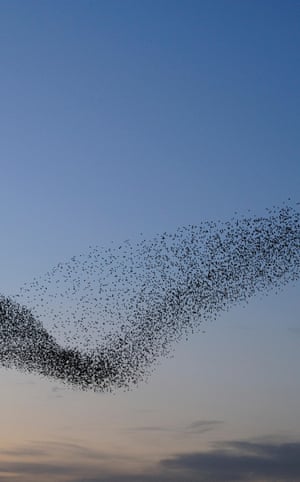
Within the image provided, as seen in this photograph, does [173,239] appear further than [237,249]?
No

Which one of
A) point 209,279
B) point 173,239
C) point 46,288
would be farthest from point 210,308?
point 46,288

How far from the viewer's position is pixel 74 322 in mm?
42125

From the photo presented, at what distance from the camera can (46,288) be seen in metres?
40.0

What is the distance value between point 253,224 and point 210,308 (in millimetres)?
6330

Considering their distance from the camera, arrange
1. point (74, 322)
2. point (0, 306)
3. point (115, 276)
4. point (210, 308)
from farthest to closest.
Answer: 1. point (0, 306)
2. point (210, 308)
3. point (74, 322)
4. point (115, 276)

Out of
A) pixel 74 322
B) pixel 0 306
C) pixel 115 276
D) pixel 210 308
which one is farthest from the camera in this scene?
pixel 0 306

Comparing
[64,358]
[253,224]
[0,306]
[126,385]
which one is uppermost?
[253,224]

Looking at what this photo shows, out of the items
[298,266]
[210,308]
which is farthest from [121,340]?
[298,266]

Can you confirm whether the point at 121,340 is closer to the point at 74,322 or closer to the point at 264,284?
the point at 74,322

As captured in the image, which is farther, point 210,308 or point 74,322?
point 210,308

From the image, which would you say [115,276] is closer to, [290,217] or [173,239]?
[173,239]

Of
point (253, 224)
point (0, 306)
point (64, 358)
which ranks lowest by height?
point (64, 358)

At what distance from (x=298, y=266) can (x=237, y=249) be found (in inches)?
172

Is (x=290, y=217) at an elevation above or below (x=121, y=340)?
above
